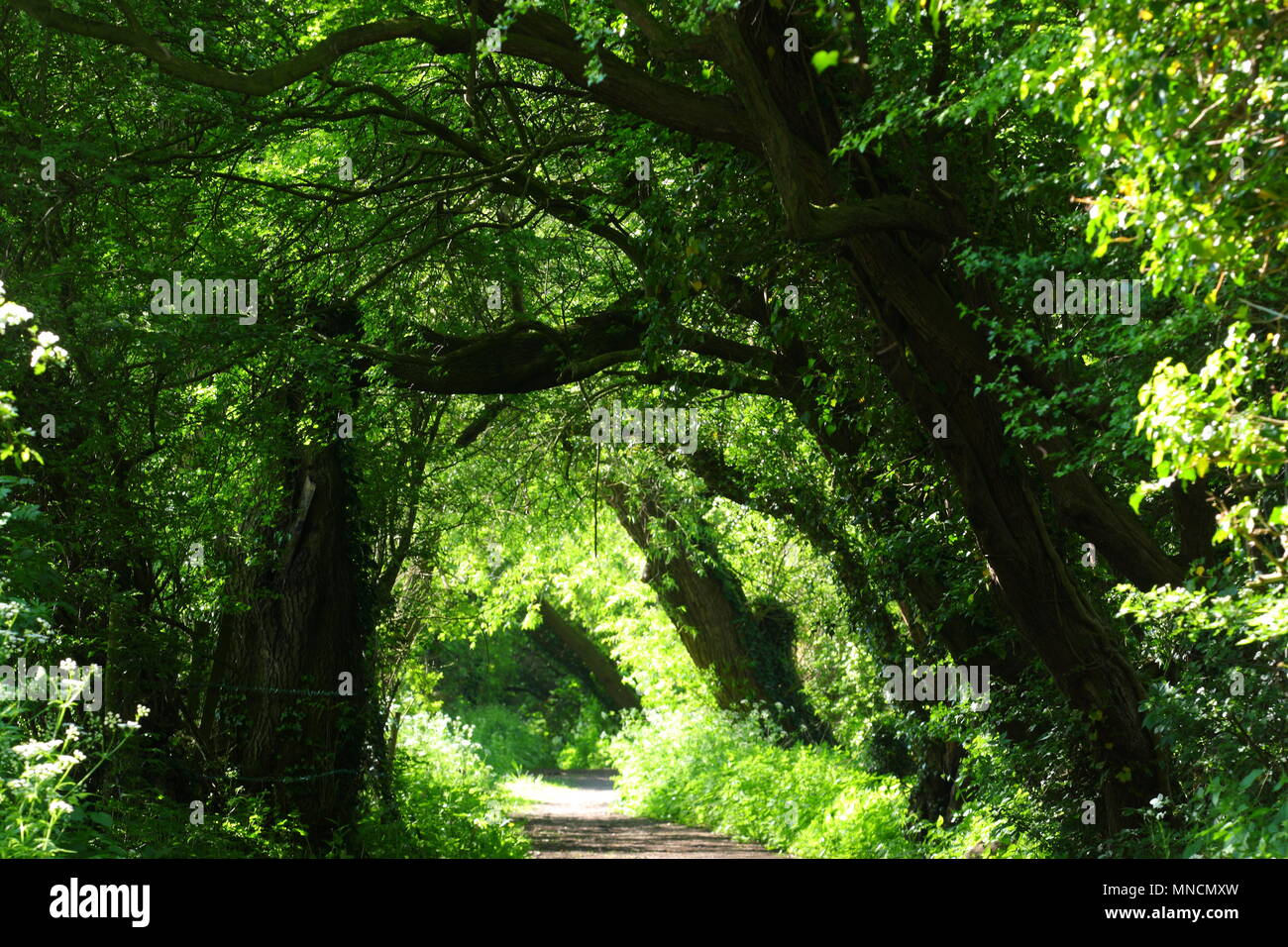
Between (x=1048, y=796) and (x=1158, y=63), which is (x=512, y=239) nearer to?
(x=1048, y=796)

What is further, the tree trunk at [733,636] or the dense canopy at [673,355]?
the tree trunk at [733,636]

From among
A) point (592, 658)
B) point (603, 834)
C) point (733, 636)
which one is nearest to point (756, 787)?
point (603, 834)

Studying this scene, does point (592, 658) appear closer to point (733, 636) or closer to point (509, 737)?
point (509, 737)

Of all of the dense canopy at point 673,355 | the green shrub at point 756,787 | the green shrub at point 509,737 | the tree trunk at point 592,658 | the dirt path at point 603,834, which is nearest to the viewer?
the dense canopy at point 673,355

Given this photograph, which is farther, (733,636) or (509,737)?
(509,737)

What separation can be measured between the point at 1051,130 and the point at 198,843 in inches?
301

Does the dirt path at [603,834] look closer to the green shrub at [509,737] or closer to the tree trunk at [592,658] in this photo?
the green shrub at [509,737]

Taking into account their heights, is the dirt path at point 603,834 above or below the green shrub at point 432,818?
below

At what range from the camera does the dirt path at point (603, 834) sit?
15.0 meters

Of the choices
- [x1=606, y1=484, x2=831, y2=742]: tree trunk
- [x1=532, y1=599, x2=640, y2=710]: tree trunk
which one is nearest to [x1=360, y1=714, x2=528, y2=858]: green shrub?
[x1=606, y1=484, x2=831, y2=742]: tree trunk

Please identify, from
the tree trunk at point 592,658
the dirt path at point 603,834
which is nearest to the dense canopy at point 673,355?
the dirt path at point 603,834

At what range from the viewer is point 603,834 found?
58.2 ft

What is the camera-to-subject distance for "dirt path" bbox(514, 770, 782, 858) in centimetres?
1505
